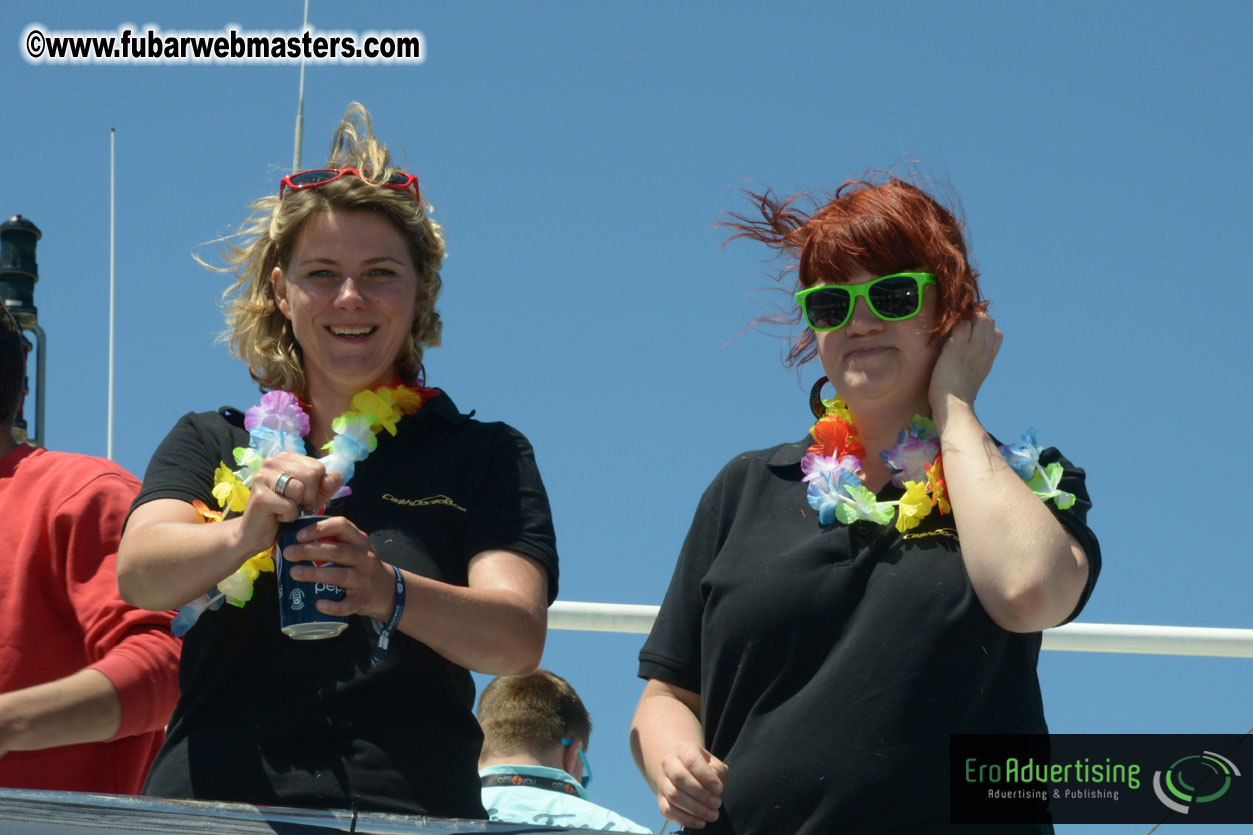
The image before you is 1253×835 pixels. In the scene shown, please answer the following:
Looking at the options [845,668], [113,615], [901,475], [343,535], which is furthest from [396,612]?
[901,475]

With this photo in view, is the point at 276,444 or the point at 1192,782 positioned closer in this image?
the point at 1192,782

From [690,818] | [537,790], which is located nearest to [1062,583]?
[690,818]

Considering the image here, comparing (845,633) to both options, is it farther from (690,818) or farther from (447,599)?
(447,599)

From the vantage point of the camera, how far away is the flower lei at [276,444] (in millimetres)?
2756

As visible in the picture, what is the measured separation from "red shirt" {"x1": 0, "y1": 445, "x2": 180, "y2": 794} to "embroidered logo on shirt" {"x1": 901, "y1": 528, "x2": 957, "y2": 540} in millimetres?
1416

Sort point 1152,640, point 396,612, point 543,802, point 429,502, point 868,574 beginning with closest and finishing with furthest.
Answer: point 396,612 → point 868,574 → point 429,502 → point 1152,640 → point 543,802

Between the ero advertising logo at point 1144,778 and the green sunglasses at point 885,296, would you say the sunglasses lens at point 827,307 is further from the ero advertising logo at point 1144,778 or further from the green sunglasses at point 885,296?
the ero advertising logo at point 1144,778

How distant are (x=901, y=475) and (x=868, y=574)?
0.82ft

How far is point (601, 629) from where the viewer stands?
3.96m

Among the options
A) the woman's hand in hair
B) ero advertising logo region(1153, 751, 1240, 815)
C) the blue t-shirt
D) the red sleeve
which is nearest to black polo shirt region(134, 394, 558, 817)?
the red sleeve

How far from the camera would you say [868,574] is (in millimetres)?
2654

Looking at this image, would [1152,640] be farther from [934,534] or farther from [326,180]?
[326,180]

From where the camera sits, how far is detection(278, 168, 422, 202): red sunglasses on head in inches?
121

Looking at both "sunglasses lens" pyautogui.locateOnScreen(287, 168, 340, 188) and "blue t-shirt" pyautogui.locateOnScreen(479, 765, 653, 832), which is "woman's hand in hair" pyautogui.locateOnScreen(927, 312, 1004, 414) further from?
"blue t-shirt" pyautogui.locateOnScreen(479, 765, 653, 832)
